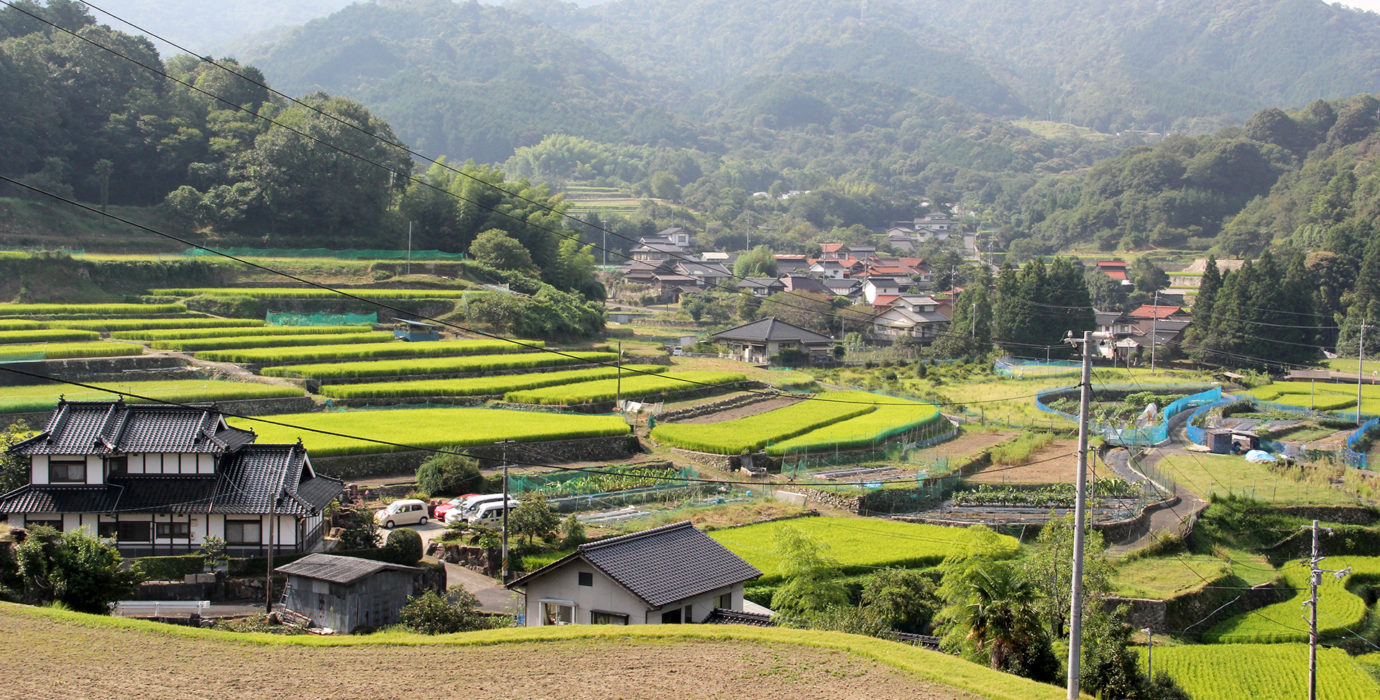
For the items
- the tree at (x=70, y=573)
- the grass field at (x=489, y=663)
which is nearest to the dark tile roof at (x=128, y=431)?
the tree at (x=70, y=573)

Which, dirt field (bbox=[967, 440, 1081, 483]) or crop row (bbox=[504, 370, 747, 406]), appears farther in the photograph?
crop row (bbox=[504, 370, 747, 406])

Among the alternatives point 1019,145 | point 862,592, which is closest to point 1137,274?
point 862,592

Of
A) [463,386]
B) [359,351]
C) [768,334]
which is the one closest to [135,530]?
[463,386]

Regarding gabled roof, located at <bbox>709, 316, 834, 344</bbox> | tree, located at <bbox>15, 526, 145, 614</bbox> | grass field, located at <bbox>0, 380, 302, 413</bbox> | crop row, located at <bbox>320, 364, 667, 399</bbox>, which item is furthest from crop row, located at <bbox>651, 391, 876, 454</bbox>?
tree, located at <bbox>15, 526, 145, 614</bbox>

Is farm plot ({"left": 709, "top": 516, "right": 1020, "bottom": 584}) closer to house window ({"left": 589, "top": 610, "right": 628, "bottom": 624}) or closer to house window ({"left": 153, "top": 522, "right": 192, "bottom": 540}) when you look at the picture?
house window ({"left": 589, "top": 610, "right": 628, "bottom": 624})

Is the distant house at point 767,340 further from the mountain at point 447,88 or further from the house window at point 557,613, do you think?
the mountain at point 447,88

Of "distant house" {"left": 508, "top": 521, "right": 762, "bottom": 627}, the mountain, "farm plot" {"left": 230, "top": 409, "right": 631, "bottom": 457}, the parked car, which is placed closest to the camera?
"distant house" {"left": 508, "top": 521, "right": 762, "bottom": 627}

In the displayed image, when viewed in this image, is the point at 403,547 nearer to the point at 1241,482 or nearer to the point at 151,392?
the point at 151,392
